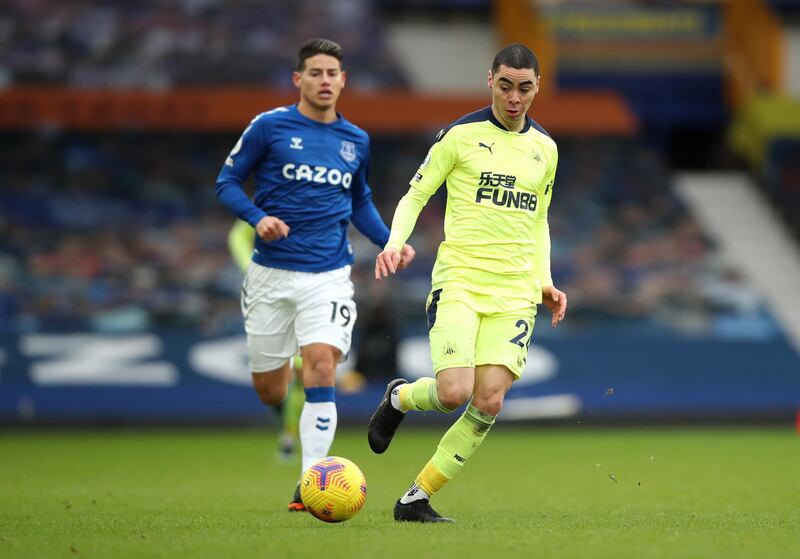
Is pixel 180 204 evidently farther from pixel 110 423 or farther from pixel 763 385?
pixel 763 385

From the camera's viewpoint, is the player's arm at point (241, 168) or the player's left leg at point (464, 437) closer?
the player's left leg at point (464, 437)

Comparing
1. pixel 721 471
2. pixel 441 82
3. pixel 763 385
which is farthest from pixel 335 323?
pixel 441 82

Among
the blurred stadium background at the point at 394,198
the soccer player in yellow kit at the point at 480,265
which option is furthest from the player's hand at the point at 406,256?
the blurred stadium background at the point at 394,198

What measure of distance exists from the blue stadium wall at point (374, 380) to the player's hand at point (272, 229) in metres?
11.4

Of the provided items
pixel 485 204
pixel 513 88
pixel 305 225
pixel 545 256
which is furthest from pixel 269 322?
pixel 513 88

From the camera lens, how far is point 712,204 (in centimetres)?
2817

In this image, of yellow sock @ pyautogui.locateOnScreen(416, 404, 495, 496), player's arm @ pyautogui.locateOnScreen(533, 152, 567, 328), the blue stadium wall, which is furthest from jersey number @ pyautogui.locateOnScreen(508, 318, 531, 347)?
the blue stadium wall

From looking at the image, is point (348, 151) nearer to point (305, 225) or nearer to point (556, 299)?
point (305, 225)

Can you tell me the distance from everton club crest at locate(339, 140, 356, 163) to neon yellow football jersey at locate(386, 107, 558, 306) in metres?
1.04

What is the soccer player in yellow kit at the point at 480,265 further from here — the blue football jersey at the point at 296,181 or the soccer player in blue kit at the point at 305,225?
the blue football jersey at the point at 296,181

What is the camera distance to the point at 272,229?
25.6ft

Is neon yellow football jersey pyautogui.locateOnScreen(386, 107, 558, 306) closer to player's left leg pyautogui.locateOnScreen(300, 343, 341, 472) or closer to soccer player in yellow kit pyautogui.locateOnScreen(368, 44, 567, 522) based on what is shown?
soccer player in yellow kit pyautogui.locateOnScreen(368, 44, 567, 522)

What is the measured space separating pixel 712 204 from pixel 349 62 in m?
8.56

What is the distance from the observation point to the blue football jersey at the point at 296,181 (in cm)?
829
